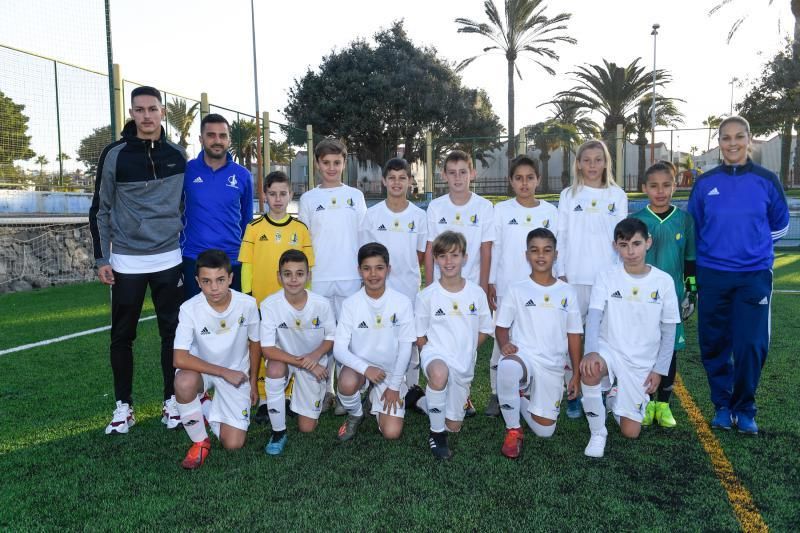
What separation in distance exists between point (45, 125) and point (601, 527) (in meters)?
10.7

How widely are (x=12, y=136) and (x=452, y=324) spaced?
9.11 meters

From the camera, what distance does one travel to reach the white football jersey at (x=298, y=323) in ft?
12.8

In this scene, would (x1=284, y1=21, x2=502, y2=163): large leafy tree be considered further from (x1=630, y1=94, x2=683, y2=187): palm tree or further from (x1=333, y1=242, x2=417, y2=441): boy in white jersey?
(x1=333, y1=242, x2=417, y2=441): boy in white jersey

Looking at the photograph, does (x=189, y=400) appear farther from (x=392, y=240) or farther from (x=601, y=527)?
(x=601, y=527)

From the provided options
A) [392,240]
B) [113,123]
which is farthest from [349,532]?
[113,123]

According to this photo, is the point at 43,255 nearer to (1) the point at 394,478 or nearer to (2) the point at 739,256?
(1) the point at 394,478

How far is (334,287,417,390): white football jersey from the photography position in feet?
12.8

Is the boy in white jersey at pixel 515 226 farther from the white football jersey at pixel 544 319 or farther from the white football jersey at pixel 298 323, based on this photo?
the white football jersey at pixel 298 323

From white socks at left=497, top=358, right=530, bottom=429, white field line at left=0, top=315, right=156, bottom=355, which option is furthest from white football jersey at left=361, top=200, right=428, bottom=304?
white field line at left=0, top=315, right=156, bottom=355

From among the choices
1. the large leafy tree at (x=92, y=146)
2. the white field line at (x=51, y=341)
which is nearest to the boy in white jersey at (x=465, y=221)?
the white field line at (x=51, y=341)

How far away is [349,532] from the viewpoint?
2645 mm

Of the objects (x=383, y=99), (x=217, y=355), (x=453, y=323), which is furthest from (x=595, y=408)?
(x=383, y=99)

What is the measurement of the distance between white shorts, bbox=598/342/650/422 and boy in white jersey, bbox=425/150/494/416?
983mm

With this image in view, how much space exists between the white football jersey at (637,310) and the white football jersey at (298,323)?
171cm
